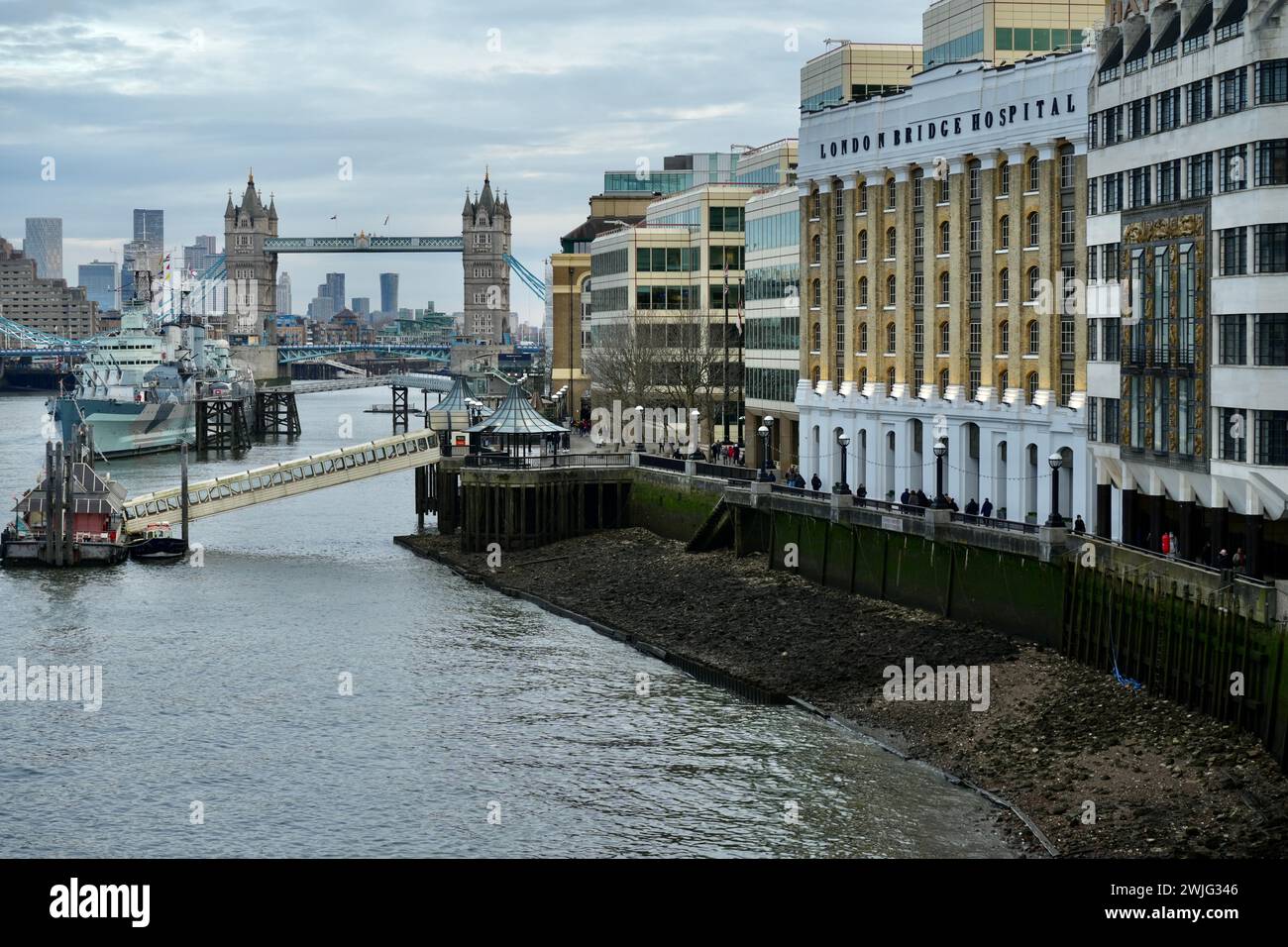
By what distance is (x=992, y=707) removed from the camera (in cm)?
3675

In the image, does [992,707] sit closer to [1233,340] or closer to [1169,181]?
[1233,340]

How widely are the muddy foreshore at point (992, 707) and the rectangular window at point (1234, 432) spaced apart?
497 cm

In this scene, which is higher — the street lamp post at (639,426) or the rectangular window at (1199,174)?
the rectangular window at (1199,174)

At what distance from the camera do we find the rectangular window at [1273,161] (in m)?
36.8

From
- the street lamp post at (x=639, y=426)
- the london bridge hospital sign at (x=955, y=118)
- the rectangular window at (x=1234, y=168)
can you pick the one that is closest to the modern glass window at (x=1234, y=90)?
the rectangular window at (x=1234, y=168)

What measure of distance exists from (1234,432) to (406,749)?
654 inches

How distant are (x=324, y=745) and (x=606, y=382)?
47.9 m

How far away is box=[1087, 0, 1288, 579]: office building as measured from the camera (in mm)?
36969

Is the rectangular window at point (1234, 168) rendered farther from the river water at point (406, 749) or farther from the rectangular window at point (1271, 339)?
the river water at point (406, 749)

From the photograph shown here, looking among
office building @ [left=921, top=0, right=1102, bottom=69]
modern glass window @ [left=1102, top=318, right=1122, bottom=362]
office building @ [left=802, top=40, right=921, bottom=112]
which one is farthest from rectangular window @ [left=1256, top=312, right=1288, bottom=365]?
office building @ [left=802, top=40, right=921, bottom=112]

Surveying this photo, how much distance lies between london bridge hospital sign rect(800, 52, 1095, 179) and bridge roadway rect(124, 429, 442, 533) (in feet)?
56.8

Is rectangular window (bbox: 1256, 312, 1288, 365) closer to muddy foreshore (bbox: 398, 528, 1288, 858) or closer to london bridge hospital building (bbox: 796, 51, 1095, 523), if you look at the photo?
muddy foreshore (bbox: 398, 528, 1288, 858)

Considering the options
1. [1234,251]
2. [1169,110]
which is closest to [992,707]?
[1234,251]
